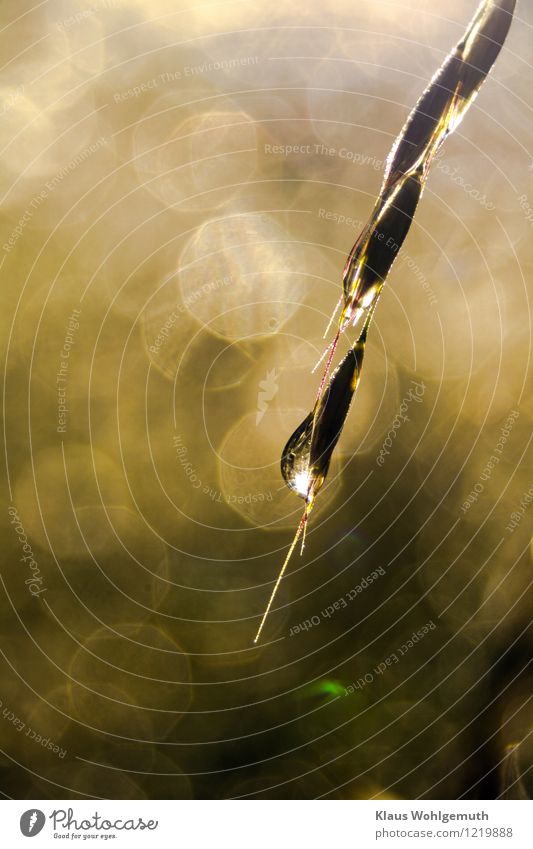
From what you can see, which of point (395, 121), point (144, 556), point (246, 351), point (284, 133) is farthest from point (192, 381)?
point (395, 121)

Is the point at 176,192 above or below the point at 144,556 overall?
above

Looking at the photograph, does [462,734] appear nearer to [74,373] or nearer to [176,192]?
[74,373]

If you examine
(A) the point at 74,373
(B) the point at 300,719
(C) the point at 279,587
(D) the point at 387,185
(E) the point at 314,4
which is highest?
(E) the point at 314,4

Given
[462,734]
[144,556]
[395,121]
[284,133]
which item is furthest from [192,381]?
[462,734]

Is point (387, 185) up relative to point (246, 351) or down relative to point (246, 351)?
up

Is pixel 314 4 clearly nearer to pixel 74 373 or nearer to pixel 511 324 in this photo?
pixel 511 324

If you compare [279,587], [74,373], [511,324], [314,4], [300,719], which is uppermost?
[314,4]
